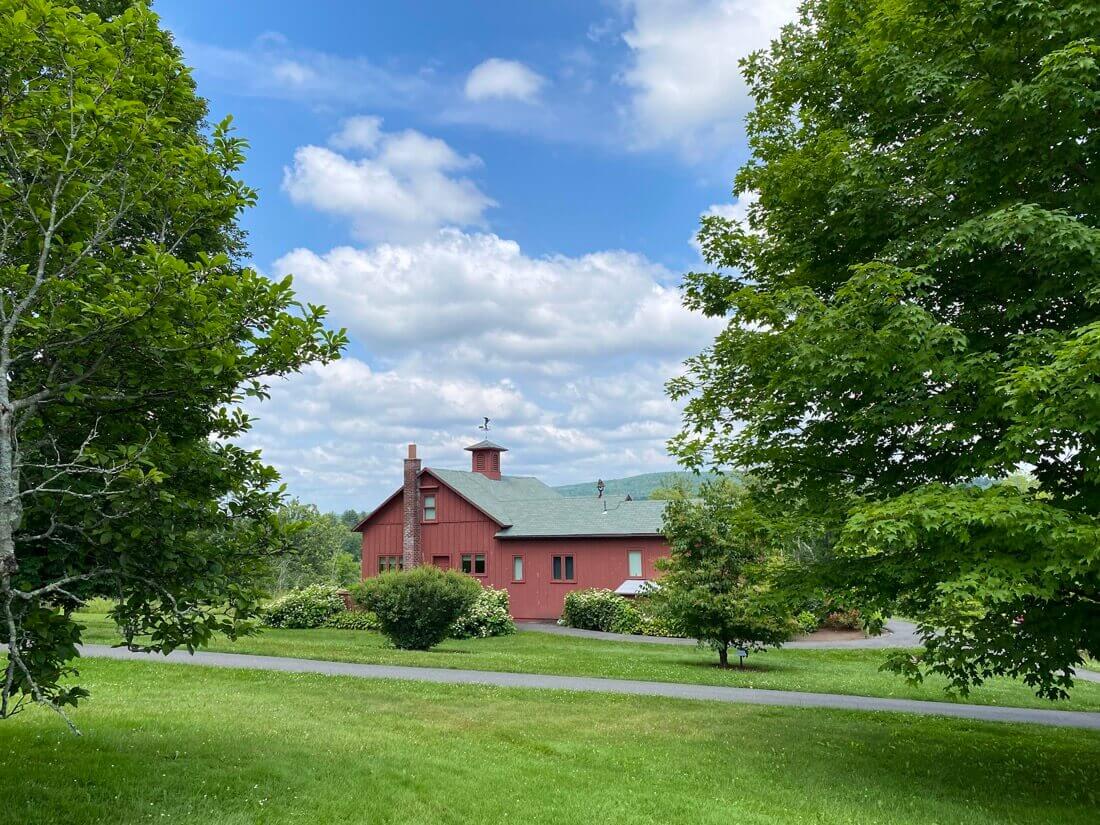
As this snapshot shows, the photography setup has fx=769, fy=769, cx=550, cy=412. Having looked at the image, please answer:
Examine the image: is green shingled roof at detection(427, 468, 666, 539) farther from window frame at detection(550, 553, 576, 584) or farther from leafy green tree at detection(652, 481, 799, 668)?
leafy green tree at detection(652, 481, 799, 668)

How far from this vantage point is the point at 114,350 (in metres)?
6.61

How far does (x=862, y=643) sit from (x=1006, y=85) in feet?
89.8

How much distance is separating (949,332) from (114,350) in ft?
27.6

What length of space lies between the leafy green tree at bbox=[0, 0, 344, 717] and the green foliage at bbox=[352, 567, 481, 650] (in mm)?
18505

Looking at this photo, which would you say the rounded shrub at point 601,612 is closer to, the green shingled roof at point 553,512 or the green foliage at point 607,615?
the green foliage at point 607,615

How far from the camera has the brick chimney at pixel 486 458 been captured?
49.5 metres

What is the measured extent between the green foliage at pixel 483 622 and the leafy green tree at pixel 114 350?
2512cm

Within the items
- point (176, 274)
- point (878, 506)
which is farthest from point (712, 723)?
point (176, 274)

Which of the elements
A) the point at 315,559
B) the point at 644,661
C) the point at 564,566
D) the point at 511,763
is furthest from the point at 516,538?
the point at 511,763

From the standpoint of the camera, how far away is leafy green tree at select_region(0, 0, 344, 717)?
6051mm

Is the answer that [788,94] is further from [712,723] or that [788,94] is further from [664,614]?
[664,614]

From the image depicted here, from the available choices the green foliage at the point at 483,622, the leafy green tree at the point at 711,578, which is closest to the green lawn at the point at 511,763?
the leafy green tree at the point at 711,578

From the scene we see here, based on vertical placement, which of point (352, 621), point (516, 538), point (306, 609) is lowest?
point (352, 621)

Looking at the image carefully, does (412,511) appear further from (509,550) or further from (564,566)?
(564,566)
